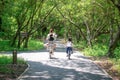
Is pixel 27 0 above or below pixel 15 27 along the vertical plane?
above

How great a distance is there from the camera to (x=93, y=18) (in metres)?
34.5

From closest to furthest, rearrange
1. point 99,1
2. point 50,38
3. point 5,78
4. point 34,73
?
point 5,78 < point 34,73 < point 50,38 < point 99,1

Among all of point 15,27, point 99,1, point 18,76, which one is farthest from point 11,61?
point 15,27

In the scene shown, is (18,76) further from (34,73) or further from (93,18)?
(93,18)

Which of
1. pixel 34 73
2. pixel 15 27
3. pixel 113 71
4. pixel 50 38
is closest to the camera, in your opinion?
pixel 34 73

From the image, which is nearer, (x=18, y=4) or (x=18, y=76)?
(x=18, y=76)

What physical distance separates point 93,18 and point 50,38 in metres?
12.4

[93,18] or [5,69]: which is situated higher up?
[93,18]

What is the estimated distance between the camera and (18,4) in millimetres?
33125

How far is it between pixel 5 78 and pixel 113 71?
6148 millimetres

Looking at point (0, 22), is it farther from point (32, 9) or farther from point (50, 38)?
point (50, 38)

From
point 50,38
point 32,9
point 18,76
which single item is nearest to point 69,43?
point 50,38

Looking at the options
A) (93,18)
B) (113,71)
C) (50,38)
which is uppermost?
(93,18)

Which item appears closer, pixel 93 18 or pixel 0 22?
pixel 93 18
